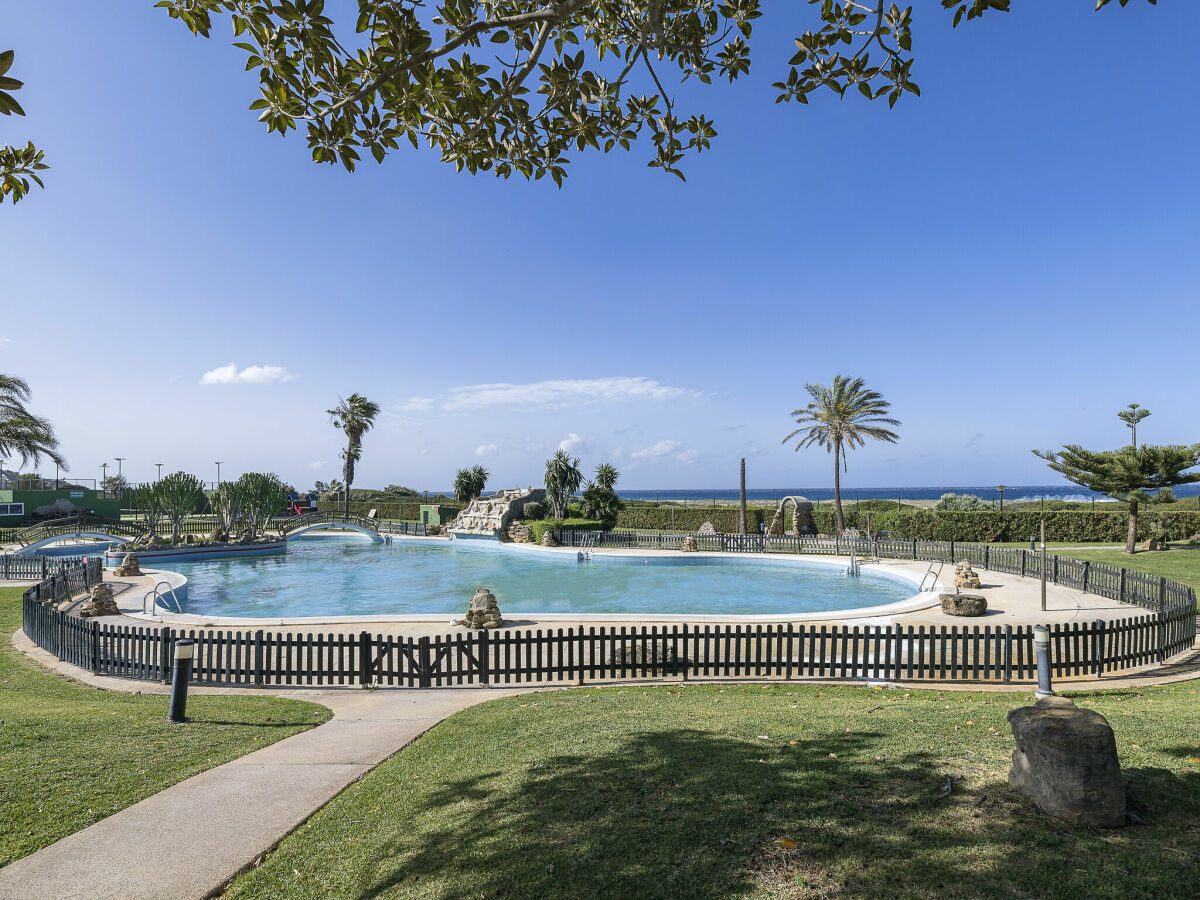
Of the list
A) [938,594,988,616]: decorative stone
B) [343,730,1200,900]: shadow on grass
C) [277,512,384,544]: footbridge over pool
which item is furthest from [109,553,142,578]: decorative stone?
[938,594,988,616]: decorative stone

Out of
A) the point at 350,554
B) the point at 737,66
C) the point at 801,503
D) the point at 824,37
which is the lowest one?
the point at 350,554

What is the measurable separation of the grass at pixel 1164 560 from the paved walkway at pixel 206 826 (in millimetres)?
23388

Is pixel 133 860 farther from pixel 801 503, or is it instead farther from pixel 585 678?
pixel 801 503

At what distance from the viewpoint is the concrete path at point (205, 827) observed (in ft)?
13.3

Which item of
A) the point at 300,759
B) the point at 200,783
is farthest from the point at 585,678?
the point at 200,783

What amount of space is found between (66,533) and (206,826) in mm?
40827

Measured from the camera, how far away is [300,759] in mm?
6605

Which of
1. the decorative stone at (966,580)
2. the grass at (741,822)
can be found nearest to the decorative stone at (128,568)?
the grass at (741,822)

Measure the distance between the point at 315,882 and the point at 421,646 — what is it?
252 inches

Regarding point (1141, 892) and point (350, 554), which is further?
point (350, 554)

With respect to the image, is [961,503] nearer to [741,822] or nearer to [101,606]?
[741,822]

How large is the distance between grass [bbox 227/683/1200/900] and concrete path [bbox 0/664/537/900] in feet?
0.98

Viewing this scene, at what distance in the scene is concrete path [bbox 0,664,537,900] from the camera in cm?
405

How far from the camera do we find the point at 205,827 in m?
4.88
